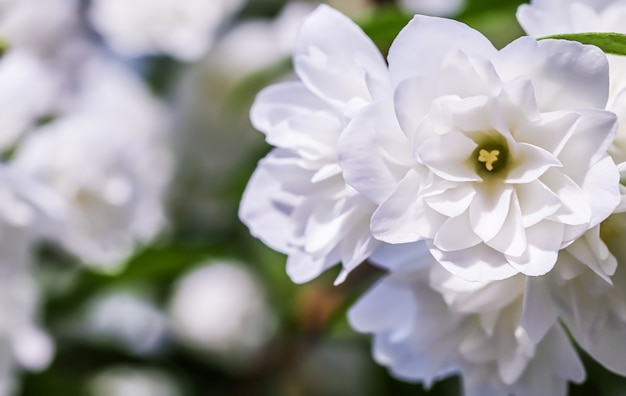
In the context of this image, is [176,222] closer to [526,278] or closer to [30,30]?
[30,30]

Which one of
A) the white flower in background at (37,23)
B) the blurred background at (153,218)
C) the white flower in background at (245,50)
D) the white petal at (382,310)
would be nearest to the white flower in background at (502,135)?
the white petal at (382,310)

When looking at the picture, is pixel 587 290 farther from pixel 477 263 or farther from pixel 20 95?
pixel 20 95

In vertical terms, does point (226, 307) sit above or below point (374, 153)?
below

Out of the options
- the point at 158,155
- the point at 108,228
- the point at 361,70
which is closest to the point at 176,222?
the point at 158,155

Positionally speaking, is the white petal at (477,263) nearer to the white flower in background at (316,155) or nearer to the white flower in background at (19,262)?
the white flower in background at (316,155)

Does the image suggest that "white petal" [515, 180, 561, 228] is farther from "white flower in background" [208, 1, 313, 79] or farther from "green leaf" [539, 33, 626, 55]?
"white flower in background" [208, 1, 313, 79]

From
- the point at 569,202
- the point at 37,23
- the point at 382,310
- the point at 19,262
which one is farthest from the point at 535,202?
the point at 37,23
